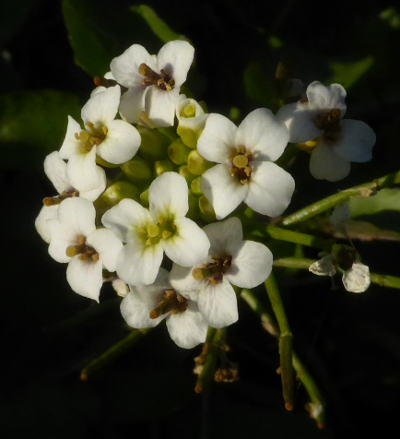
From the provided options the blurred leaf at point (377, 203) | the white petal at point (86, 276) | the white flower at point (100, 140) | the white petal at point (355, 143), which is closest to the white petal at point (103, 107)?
the white flower at point (100, 140)

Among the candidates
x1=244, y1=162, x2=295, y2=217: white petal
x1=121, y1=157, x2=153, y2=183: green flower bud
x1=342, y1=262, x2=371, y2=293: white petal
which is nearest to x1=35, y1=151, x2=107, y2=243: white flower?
x1=121, y1=157, x2=153, y2=183: green flower bud

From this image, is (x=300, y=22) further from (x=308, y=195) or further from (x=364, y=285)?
(x=364, y=285)

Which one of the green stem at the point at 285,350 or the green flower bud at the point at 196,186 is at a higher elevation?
the green flower bud at the point at 196,186

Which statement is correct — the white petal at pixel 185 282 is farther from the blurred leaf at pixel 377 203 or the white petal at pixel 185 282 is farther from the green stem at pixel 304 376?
the blurred leaf at pixel 377 203

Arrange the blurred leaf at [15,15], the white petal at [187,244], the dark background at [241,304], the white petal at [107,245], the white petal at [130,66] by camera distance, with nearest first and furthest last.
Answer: the white petal at [187,244] < the white petal at [107,245] < the white petal at [130,66] < the dark background at [241,304] < the blurred leaf at [15,15]

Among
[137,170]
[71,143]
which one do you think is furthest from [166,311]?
[71,143]

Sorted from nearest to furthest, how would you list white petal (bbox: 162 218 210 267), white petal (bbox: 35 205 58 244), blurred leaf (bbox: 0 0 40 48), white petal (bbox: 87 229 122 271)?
white petal (bbox: 162 218 210 267) → white petal (bbox: 87 229 122 271) → white petal (bbox: 35 205 58 244) → blurred leaf (bbox: 0 0 40 48)

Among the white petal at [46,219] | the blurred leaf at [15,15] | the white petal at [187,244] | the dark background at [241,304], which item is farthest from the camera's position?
the blurred leaf at [15,15]

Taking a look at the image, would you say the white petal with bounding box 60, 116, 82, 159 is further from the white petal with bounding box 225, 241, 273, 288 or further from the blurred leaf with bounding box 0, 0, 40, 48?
the blurred leaf with bounding box 0, 0, 40, 48
